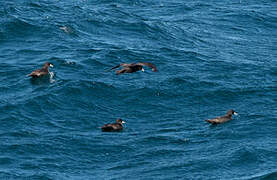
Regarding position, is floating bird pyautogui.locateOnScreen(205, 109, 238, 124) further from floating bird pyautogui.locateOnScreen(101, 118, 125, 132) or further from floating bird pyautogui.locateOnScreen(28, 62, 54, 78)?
floating bird pyautogui.locateOnScreen(28, 62, 54, 78)

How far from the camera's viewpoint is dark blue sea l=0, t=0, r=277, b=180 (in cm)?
2988

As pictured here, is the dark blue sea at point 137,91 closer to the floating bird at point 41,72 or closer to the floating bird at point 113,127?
the floating bird at point 113,127

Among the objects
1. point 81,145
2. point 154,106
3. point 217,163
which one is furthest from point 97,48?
point 217,163

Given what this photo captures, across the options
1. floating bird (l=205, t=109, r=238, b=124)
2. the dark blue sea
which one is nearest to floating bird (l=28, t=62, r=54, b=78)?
the dark blue sea

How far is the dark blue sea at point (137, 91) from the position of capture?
2988cm

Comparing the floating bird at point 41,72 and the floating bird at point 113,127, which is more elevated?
the floating bird at point 41,72

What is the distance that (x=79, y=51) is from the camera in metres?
41.9

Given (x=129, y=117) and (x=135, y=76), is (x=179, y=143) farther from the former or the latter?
(x=135, y=76)

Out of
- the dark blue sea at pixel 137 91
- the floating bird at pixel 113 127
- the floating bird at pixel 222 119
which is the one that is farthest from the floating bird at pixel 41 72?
the floating bird at pixel 222 119

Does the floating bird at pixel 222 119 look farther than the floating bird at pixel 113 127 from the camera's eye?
Yes

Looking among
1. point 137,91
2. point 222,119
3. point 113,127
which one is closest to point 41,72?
point 137,91

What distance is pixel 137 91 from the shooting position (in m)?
36.9

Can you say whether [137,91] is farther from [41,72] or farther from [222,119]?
[222,119]

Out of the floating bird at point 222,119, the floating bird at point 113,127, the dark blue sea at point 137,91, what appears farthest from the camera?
the floating bird at point 222,119
